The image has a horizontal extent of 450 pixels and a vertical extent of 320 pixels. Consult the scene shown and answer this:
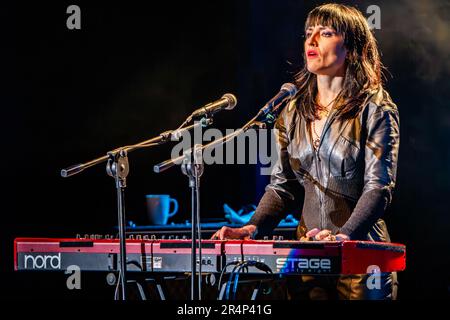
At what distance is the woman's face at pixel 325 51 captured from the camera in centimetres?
342

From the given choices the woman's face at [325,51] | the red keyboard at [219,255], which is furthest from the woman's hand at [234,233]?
the woman's face at [325,51]

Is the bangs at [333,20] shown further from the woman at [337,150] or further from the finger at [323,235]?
the finger at [323,235]

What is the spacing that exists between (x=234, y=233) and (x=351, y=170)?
56 cm

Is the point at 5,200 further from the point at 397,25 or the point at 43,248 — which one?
the point at 397,25

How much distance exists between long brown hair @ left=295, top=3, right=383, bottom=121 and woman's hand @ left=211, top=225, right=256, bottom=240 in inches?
22.3

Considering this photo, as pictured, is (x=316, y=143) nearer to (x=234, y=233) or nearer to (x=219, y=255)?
(x=234, y=233)

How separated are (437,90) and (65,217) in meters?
2.52

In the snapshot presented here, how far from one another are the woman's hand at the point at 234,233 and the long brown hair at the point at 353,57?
57 cm

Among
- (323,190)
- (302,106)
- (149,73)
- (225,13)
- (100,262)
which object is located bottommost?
(100,262)

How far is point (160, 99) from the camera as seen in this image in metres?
5.43

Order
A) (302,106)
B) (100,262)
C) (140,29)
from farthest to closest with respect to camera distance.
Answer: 1. (140,29)
2. (302,106)
3. (100,262)

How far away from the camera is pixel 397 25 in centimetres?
490

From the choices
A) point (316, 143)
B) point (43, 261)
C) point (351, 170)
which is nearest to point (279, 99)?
point (316, 143)

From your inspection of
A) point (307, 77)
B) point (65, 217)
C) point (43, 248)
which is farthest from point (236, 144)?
point (43, 248)
